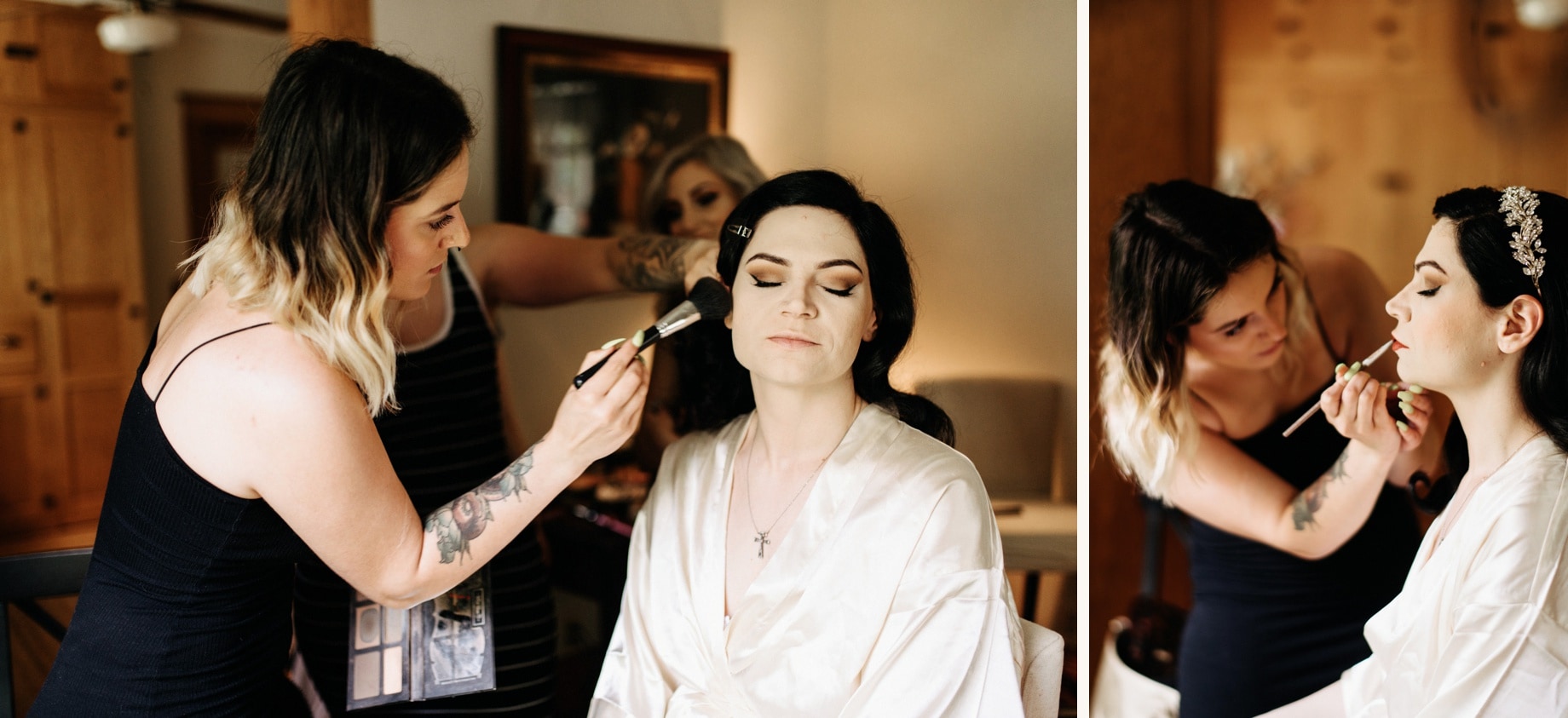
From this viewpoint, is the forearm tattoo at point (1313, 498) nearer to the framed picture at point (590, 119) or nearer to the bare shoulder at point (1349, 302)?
the bare shoulder at point (1349, 302)

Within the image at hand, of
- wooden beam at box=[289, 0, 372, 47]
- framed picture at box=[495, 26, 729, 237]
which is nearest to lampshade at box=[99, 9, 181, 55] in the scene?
wooden beam at box=[289, 0, 372, 47]

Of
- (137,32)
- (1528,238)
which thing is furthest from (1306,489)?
(137,32)

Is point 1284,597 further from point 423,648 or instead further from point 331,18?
point 331,18

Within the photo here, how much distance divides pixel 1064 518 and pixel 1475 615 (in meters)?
0.59

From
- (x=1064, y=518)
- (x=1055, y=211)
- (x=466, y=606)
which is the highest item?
(x=1055, y=211)

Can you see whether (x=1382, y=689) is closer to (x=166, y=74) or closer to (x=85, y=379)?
(x=85, y=379)

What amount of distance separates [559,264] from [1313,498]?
1429 millimetres

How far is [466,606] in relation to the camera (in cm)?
169

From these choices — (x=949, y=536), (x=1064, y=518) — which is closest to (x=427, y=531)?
(x=949, y=536)

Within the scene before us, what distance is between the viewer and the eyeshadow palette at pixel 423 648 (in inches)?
65.2

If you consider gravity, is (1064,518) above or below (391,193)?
below

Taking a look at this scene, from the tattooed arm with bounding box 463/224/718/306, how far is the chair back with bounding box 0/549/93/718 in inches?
34.9

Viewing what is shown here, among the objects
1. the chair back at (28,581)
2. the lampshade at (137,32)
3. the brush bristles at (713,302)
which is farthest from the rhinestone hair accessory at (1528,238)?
the lampshade at (137,32)

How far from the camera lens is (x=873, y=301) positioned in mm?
1557
